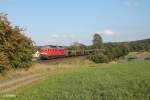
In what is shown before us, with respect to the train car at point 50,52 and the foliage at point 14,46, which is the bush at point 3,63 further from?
the train car at point 50,52

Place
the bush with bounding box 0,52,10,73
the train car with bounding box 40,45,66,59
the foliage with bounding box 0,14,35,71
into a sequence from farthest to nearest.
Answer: the train car with bounding box 40,45,66,59 < the foliage with bounding box 0,14,35,71 < the bush with bounding box 0,52,10,73

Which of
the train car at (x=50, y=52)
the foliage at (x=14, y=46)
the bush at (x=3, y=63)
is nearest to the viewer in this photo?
the bush at (x=3, y=63)

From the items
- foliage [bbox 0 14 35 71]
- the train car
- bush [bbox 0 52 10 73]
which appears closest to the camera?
bush [bbox 0 52 10 73]

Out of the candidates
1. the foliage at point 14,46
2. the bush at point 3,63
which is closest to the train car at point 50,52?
the foliage at point 14,46

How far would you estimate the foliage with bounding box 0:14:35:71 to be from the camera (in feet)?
92.8

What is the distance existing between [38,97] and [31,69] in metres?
19.5

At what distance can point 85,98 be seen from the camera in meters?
14.8

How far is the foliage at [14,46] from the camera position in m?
28.3

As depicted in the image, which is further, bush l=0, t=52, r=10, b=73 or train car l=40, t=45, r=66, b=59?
train car l=40, t=45, r=66, b=59

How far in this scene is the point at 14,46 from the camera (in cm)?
3061

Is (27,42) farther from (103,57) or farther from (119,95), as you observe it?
(103,57)

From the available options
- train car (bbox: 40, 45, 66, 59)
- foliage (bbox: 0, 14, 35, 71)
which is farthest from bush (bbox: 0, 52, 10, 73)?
train car (bbox: 40, 45, 66, 59)

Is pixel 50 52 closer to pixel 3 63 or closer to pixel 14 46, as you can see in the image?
pixel 14 46

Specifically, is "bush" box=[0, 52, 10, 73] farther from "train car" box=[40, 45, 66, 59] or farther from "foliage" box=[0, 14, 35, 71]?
"train car" box=[40, 45, 66, 59]
